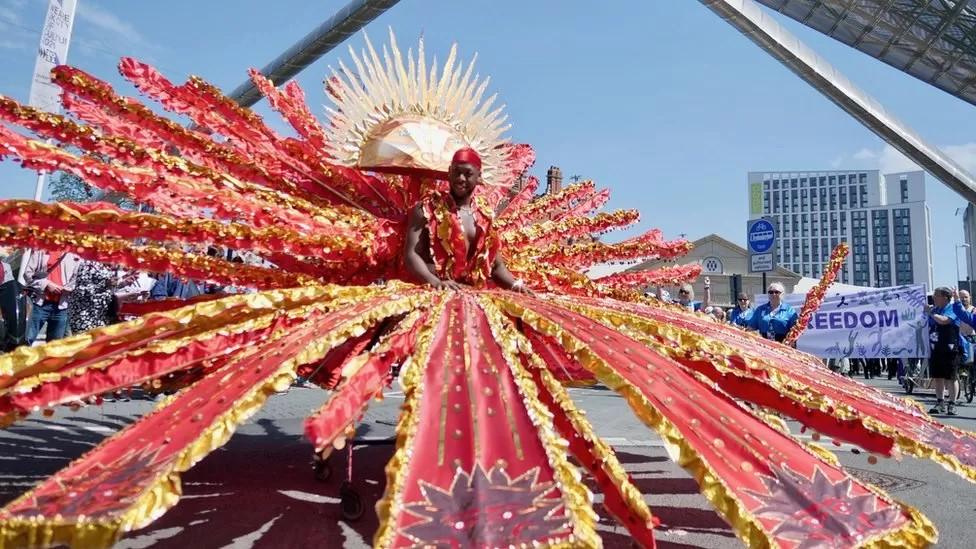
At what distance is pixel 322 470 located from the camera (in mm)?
3381

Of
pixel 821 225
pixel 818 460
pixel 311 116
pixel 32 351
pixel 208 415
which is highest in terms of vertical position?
pixel 821 225

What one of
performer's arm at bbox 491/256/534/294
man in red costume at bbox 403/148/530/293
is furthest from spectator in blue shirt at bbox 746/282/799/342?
man in red costume at bbox 403/148/530/293

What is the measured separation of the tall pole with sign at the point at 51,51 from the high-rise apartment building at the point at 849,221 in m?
107

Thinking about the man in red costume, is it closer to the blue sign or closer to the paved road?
the paved road

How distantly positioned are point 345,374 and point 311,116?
2432mm

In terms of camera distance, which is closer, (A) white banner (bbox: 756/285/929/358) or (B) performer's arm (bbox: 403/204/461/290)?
(B) performer's arm (bbox: 403/204/461/290)

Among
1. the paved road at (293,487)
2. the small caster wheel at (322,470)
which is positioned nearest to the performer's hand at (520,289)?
the paved road at (293,487)

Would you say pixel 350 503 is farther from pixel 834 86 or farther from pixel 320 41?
pixel 320 41

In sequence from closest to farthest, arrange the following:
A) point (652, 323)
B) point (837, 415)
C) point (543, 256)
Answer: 1. point (837, 415)
2. point (652, 323)
3. point (543, 256)

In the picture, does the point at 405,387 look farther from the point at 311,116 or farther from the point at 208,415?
the point at 311,116

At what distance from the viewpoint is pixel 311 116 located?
3844 millimetres

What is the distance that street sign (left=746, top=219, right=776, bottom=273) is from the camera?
38.1ft

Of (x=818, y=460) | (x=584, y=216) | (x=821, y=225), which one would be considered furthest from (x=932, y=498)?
(x=821, y=225)

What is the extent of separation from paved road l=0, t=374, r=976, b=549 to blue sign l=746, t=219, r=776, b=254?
7352 millimetres
